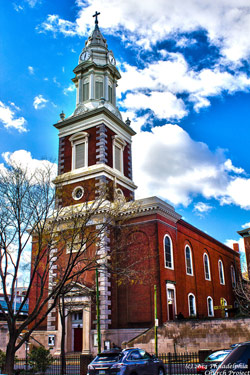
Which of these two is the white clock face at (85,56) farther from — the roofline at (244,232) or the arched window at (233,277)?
the arched window at (233,277)

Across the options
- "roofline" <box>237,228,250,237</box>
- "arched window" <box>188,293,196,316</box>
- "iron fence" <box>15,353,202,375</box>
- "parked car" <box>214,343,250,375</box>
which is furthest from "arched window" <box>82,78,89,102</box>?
"parked car" <box>214,343,250,375</box>

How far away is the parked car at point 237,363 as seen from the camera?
8.21 m

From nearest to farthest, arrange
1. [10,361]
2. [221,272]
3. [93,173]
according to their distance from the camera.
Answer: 1. [10,361]
2. [93,173]
3. [221,272]

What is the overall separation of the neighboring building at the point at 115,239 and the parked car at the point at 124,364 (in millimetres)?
8280

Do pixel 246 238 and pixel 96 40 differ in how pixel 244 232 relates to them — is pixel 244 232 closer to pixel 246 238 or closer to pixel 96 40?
pixel 246 238

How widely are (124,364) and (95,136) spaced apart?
84.7ft

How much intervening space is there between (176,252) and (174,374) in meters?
16.3

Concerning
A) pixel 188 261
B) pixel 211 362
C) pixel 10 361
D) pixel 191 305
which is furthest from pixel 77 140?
pixel 211 362

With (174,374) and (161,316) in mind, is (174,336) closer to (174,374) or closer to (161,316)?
(161,316)

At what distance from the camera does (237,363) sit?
8.36m

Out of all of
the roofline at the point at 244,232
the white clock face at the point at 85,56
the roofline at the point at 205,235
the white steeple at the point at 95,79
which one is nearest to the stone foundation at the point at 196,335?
the roofline at the point at 205,235

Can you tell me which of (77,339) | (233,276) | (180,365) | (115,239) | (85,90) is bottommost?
(180,365)

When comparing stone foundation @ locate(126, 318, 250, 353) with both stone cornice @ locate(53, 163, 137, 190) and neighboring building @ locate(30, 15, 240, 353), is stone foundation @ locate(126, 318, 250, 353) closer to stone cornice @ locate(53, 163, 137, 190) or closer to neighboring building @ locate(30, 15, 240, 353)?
neighboring building @ locate(30, 15, 240, 353)

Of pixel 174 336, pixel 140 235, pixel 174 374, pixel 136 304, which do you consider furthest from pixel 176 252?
pixel 174 374
